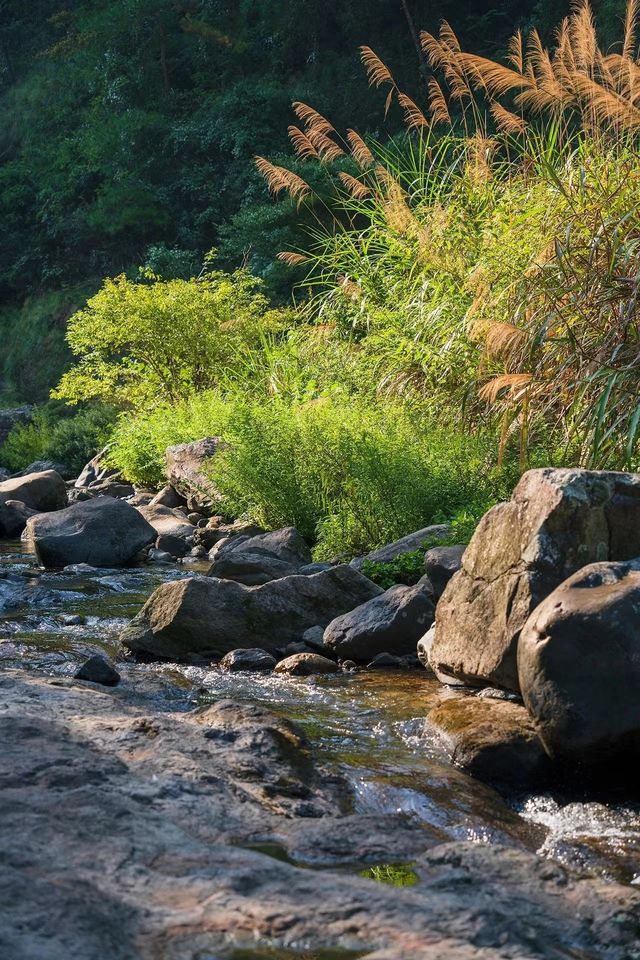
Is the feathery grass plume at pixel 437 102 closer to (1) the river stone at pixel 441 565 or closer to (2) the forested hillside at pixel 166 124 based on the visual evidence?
(1) the river stone at pixel 441 565

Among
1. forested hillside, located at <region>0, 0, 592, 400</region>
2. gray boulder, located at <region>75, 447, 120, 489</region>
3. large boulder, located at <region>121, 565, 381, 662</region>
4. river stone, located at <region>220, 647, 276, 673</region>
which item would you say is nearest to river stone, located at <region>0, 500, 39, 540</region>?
gray boulder, located at <region>75, 447, 120, 489</region>

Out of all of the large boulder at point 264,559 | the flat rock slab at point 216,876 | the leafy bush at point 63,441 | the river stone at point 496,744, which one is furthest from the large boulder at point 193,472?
the flat rock slab at point 216,876

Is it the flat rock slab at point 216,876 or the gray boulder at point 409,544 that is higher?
the flat rock slab at point 216,876

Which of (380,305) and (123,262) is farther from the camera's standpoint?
(123,262)

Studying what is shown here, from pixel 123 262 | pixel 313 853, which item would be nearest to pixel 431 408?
pixel 313 853

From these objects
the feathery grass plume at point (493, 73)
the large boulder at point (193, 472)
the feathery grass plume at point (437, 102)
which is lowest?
the large boulder at point (193, 472)

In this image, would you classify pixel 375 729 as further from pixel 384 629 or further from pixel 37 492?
pixel 37 492

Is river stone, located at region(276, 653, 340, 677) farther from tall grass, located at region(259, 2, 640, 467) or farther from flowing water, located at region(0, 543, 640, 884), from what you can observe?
tall grass, located at region(259, 2, 640, 467)

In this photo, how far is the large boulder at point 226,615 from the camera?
6.02 meters

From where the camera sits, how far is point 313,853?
9.42 ft

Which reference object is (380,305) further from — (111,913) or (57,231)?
(57,231)

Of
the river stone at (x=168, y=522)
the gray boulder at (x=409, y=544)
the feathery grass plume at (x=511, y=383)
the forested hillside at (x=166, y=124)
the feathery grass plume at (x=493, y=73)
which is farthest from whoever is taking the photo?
the forested hillside at (x=166, y=124)

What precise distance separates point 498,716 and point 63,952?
250 centimetres

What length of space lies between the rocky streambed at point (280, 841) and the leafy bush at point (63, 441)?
44.1 ft
